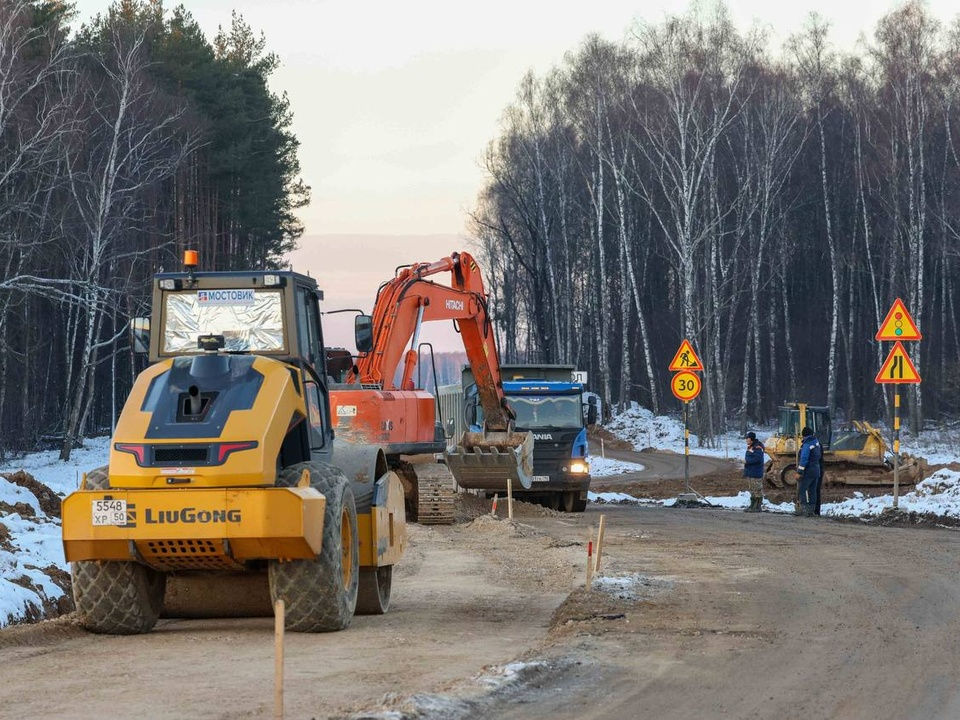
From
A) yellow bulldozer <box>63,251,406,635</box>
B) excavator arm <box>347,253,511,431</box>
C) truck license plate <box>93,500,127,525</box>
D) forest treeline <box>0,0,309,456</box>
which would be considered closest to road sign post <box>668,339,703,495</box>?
excavator arm <box>347,253,511,431</box>

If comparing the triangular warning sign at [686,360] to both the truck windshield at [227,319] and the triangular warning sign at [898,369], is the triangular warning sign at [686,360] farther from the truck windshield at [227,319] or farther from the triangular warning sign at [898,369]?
the truck windshield at [227,319]

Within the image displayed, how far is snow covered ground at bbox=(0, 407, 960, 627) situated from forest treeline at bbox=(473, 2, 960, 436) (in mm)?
2421

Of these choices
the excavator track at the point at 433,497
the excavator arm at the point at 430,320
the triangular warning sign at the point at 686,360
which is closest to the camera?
the excavator arm at the point at 430,320

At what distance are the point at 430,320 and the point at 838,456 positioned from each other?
17.7 metres

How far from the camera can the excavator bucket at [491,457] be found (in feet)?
85.0

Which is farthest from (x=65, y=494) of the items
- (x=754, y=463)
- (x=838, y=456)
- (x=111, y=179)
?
(x=838, y=456)

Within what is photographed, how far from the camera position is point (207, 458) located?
10.6 metres

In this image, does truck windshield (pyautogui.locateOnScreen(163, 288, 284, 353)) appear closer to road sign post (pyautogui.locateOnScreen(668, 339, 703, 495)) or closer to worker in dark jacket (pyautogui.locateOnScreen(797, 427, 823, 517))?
worker in dark jacket (pyautogui.locateOnScreen(797, 427, 823, 517))

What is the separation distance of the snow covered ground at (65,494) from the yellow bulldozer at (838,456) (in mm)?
3796

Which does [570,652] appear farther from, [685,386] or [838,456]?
[838,456]

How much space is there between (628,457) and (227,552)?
41.1 meters

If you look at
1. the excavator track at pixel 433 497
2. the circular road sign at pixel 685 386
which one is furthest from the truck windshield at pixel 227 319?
the circular road sign at pixel 685 386

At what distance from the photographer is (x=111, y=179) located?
3916cm

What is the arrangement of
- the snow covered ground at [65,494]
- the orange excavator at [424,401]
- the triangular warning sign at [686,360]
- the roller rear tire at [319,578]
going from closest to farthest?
the roller rear tire at [319,578], the snow covered ground at [65,494], the orange excavator at [424,401], the triangular warning sign at [686,360]
